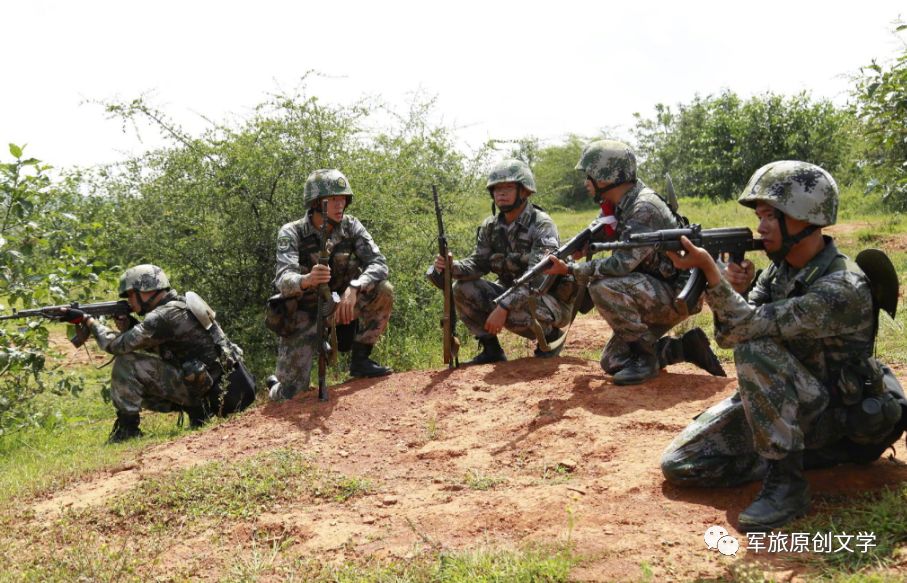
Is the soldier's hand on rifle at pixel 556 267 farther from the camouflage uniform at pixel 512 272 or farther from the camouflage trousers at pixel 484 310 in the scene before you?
the camouflage trousers at pixel 484 310

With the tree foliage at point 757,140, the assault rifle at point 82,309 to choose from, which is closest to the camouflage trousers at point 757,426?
the assault rifle at point 82,309

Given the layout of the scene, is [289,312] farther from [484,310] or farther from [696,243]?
[696,243]

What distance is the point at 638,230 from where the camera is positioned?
247 inches

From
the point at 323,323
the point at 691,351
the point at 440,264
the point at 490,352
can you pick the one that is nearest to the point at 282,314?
the point at 323,323

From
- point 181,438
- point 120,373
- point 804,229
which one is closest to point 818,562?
point 804,229

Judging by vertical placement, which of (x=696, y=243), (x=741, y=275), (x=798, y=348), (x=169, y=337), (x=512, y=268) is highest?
(x=696, y=243)

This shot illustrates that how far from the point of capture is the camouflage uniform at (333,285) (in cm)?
775

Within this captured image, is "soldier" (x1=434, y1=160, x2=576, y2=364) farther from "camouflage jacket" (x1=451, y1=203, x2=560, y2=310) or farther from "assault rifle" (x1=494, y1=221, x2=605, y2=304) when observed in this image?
"assault rifle" (x1=494, y1=221, x2=605, y2=304)

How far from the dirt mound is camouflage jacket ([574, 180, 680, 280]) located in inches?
30.8

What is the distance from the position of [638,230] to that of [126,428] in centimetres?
470

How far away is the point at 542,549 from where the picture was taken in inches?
153

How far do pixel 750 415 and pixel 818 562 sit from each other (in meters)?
0.74

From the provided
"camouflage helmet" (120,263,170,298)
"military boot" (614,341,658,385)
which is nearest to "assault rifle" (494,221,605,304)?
"military boot" (614,341,658,385)

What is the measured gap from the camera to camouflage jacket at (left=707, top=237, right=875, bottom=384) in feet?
12.9
